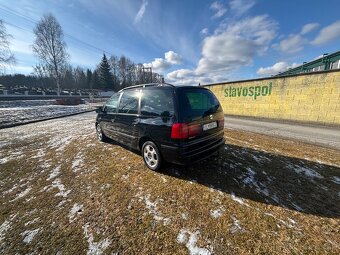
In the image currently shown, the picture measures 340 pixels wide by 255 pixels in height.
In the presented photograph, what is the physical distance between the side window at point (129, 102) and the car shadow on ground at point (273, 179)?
160 cm

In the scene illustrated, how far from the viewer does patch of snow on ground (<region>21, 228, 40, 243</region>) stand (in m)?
2.04

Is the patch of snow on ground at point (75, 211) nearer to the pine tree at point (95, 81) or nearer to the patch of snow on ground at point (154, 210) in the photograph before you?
the patch of snow on ground at point (154, 210)

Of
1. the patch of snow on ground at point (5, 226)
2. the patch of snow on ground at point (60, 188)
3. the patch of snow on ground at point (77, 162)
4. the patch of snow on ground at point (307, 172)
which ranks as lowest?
the patch of snow on ground at point (5, 226)

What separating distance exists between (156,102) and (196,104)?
2.71 feet

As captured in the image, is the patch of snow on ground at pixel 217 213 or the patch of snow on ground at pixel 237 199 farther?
the patch of snow on ground at pixel 237 199

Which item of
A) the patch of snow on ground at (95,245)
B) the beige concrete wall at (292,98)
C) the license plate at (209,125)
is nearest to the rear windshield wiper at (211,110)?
the license plate at (209,125)

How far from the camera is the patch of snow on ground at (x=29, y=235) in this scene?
204 cm

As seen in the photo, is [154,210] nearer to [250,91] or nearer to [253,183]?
[253,183]

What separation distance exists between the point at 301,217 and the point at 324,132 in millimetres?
6911

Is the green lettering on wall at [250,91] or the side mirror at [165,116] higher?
the green lettering on wall at [250,91]

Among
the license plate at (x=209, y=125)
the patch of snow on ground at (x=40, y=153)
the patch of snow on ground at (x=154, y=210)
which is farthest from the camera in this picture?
the patch of snow on ground at (x=40, y=153)

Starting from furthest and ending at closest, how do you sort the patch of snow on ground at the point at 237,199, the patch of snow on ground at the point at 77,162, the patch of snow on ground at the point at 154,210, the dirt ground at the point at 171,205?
the patch of snow on ground at the point at 77,162, the patch of snow on ground at the point at 237,199, the patch of snow on ground at the point at 154,210, the dirt ground at the point at 171,205

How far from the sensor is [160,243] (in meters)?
1.95

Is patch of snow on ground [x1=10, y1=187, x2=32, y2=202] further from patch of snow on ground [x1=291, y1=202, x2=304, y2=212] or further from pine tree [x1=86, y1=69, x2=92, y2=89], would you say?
pine tree [x1=86, y1=69, x2=92, y2=89]
